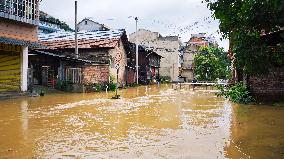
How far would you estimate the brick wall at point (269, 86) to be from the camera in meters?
16.7

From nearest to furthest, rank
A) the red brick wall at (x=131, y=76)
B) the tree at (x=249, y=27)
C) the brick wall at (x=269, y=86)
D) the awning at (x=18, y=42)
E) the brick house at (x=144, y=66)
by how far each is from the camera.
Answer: the tree at (x=249, y=27), the brick wall at (x=269, y=86), the awning at (x=18, y=42), the red brick wall at (x=131, y=76), the brick house at (x=144, y=66)

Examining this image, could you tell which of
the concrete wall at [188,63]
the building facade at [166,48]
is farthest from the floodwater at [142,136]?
the concrete wall at [188,63]

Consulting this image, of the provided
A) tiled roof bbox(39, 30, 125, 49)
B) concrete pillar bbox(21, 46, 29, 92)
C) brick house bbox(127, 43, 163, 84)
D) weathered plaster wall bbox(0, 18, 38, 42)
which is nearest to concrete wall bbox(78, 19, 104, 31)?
brick house bbox(127, 43, 163, 84)

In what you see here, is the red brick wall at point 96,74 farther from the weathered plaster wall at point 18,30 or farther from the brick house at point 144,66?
the brick house at point 144,66

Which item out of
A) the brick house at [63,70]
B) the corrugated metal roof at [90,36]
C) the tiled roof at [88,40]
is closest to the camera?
the brick house at [63,70]

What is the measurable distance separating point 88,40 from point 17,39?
16.6 m

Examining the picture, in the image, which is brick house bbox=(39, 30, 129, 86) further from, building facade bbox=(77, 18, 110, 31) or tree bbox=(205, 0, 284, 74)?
tree bbox=(205, 0, 284, 74)

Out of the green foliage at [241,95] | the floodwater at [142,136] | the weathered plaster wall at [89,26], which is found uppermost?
the weathered plaster wall at [89,26]

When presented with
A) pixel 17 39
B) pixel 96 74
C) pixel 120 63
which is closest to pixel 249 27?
pixel 17 39

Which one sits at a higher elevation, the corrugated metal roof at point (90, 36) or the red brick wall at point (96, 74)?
the corrugated metal roof at point (90, 36)

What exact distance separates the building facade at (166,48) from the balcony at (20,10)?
46.0m

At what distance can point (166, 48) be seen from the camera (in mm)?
70375

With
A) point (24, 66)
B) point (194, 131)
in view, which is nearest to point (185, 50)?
point (24, 66)

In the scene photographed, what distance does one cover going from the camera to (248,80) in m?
17.8
